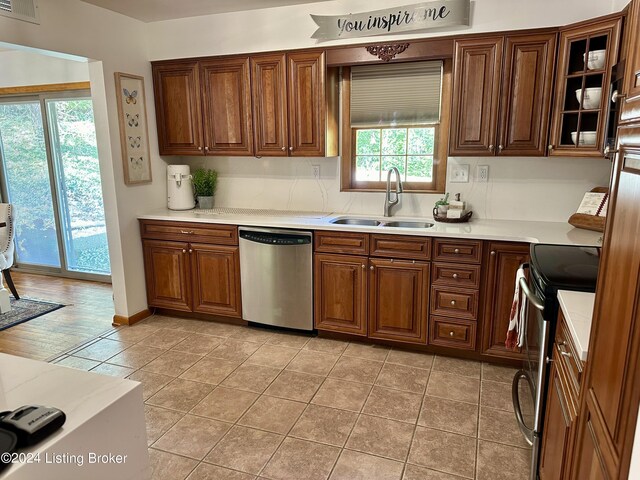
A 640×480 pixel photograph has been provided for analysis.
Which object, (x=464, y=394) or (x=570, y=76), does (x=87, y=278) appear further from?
(x=570, y=76)

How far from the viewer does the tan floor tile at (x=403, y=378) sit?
281 cm

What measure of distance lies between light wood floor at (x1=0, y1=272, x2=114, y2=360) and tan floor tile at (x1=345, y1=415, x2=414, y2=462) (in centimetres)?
234

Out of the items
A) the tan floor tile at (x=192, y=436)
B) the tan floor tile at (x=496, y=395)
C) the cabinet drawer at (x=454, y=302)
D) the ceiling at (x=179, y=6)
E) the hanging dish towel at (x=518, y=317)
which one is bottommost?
the tan floor tile at (x=192, y=436)

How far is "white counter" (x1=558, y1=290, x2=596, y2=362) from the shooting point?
1.35 meters

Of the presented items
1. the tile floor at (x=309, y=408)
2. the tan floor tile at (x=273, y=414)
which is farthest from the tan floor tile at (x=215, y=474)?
the tan floor tile at (x=273, y=414)

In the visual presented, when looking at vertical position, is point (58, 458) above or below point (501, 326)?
above

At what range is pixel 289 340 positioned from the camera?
3504 millimetres

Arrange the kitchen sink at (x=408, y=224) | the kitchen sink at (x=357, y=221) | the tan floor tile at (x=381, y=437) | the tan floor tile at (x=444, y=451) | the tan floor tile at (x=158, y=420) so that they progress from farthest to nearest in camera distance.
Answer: the kitchen sink at (x=357, y=221) < the kitchen sink at (x=408, y=224) < the tan floor tile at (x=158, y=420) < the tan floor tile at (x=381, y=437) < the tan floor tile at (x=444, y=451)

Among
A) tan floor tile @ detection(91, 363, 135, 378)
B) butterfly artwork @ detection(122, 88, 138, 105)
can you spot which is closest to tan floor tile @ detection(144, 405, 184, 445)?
tan floor tile @ detection(91, 363, 135, 378)

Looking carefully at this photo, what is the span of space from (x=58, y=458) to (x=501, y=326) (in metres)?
2.73

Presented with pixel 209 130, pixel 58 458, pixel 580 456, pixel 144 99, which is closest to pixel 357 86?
pixel 209 130

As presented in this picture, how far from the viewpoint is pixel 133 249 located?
386cm

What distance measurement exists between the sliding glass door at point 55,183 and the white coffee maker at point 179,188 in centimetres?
→ 130

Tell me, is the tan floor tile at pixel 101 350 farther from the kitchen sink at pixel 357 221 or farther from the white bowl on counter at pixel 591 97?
the white bowl on counter at pixel 591 97
